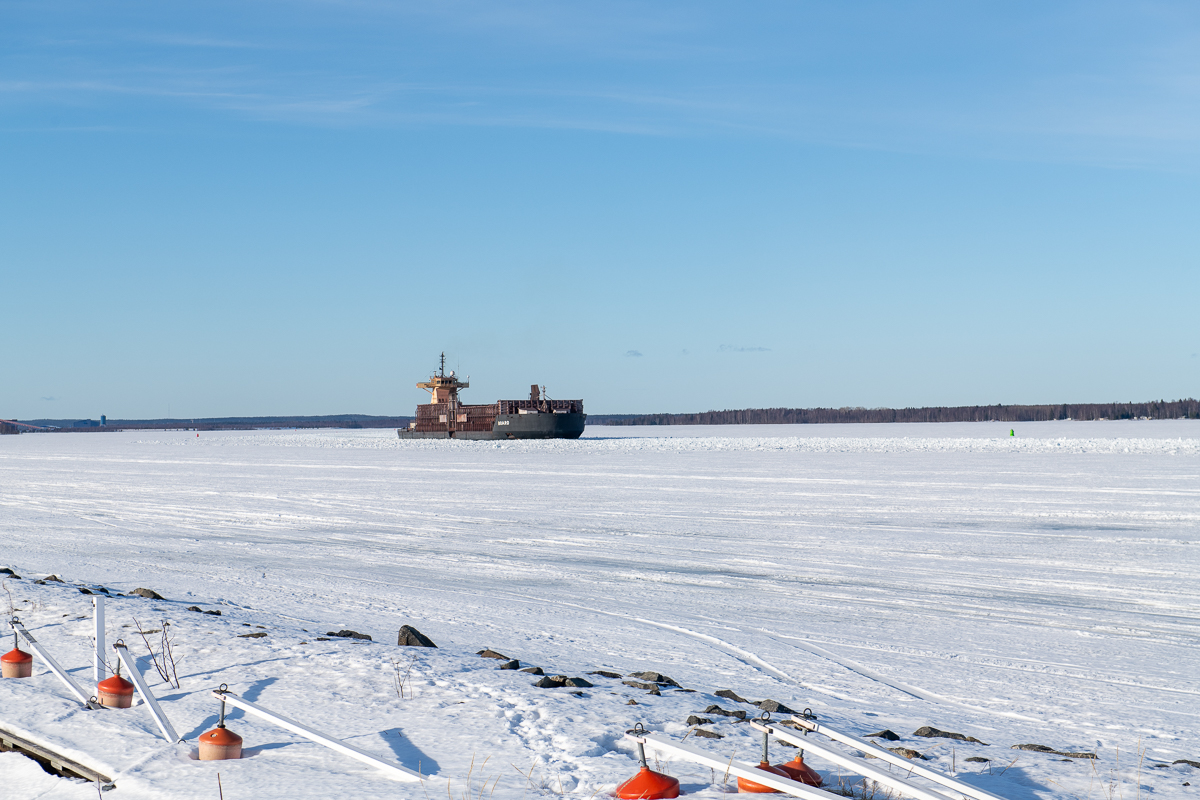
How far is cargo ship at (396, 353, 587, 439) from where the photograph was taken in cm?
8388

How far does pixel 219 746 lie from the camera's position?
570 cm

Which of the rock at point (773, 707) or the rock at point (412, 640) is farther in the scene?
the rock at point (412, 640)

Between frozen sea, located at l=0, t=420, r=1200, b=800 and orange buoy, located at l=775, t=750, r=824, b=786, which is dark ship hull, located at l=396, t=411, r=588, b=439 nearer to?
frozen sea, located at l=0, t=420, r=1200, b=800

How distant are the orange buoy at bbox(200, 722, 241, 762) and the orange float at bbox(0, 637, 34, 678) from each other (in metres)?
2.59

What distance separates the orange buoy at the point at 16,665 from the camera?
24.3 feet

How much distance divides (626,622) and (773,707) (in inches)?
151

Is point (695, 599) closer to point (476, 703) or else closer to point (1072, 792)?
point (476, 703)

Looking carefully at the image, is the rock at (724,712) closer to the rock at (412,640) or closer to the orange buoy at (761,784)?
the orange buoy at (761,784)

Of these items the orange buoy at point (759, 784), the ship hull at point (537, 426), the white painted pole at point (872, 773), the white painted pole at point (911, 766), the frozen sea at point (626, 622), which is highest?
the ship hull at point (537, 426)

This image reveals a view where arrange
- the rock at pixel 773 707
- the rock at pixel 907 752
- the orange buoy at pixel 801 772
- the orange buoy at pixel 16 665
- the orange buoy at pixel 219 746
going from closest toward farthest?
the orange buoy at pixel 801 772 < the orange buoy at pixel 219 746 < the rock at pixel 907 752 < the rock at pixel 773 707 < the orange buoy at pixel 16 665

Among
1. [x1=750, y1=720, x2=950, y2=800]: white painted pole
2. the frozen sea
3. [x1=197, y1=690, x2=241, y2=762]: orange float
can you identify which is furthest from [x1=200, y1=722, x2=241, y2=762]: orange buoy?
[x1=750, y1=720, x2=950, y2=800]: white painted pole

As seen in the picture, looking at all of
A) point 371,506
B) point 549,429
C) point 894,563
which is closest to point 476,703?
point 894,563

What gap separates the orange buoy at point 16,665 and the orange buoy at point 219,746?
8.49ft

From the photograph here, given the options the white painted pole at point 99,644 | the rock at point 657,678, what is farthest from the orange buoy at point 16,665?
the rock at point 657,678
